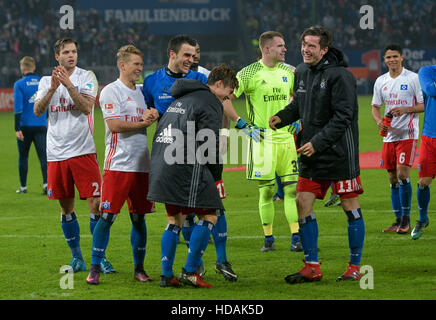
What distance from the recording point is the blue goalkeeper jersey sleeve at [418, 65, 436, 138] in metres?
7.83

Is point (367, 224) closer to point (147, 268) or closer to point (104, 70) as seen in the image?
point (147, 268)

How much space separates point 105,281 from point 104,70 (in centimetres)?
2698

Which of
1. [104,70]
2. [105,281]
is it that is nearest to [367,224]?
[105,281]

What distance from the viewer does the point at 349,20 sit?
128ft

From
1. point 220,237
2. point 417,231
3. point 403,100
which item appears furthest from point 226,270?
point 403,100

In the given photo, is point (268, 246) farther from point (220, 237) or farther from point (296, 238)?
point (220, 237)

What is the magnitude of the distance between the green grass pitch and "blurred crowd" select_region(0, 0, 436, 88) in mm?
24341

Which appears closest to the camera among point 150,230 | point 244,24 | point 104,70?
point 150,230

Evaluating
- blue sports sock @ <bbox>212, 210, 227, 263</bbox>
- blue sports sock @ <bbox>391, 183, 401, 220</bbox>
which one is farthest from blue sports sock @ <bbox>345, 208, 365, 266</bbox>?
blue sports sock @ <bbox>391, 183, 401, 220</bbox>

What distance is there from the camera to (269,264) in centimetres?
690

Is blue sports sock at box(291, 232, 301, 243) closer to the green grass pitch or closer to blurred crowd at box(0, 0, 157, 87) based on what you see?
the green grass pitch

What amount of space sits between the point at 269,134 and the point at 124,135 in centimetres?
211
